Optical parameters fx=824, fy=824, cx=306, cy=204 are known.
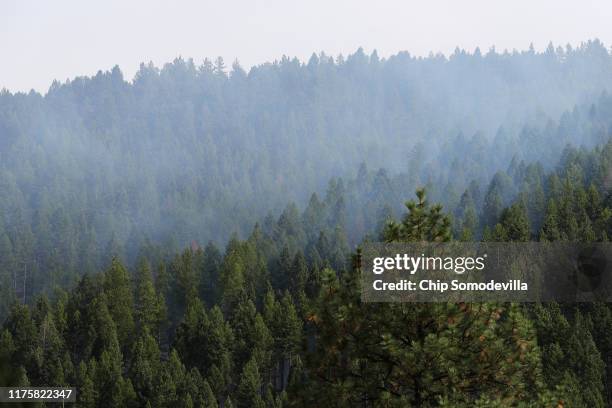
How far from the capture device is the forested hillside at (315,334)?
18328 mm

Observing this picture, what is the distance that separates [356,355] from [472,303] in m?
2.90

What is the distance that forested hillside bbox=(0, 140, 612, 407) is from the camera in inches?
722

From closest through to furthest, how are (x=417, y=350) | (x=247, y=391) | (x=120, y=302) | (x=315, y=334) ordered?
1. (x=417, y=350)
2. (x=315, y=334)
3. (x=247, y=391)
4. (x=120, y=302)

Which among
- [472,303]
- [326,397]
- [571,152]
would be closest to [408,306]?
[472,303]

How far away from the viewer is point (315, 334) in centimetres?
2045

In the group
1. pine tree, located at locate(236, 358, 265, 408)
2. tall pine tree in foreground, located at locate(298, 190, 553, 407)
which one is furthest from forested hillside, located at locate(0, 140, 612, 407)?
pine tree, located at locate(236, 358, 265, 408)

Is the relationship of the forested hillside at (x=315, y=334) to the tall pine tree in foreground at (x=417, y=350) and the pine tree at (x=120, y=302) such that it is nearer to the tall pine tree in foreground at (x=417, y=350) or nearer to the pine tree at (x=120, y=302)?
the tall pine tree in foreground at (x=417, y=350)

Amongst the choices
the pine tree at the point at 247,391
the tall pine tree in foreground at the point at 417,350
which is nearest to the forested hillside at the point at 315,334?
the tall pine tree in foreground at the point at 417,350

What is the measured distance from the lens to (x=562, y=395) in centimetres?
1841

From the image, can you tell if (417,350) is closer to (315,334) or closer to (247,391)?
(315,334)

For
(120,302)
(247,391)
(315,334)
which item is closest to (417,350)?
(315,334)

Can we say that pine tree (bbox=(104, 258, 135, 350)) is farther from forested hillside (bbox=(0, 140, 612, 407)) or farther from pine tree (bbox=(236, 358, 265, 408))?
pine tree (bbox=(236, 358, 265, 408))

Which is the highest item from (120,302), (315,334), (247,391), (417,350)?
(120,302)

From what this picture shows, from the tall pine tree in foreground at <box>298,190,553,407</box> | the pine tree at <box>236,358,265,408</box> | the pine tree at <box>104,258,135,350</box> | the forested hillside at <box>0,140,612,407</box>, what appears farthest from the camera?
the pine tree at <box>104,258,135,350</box>
